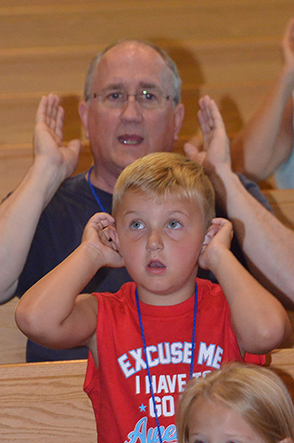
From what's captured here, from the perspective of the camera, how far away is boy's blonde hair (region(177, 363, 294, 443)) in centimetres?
75

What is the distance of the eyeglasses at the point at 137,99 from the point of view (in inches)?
57.2

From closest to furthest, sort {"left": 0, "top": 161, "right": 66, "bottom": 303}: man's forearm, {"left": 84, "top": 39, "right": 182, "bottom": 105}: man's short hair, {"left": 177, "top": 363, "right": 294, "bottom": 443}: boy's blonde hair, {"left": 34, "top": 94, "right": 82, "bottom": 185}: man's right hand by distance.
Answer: {"left": 177, "top": 363, "right": 294, "bottom": 443}: boy's blonde hair < {"left": 0, "top": 161, "right": 66, "bottom": 303}: man's forearm < {"left": 34, "top": 94, "right": 82, "bottom": 185}: man's right hand < {"left": 84, "top": 39, "right": 182, "bottom": 105}: man's short hair

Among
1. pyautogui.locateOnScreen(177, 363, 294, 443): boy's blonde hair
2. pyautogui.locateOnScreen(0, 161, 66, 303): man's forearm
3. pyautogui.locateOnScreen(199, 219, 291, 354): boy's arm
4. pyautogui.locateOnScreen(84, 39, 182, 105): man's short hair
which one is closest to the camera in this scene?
pyautogui.locateOnScreen(177, 363, 294, 443): boy's blonde hair

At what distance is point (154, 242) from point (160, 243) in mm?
13

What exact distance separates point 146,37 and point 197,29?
0.23 meters

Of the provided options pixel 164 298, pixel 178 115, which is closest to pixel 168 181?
pixel 164 298

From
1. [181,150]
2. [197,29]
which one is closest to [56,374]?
[181,150]

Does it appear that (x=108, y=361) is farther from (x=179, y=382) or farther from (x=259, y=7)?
(x=259, y=7)

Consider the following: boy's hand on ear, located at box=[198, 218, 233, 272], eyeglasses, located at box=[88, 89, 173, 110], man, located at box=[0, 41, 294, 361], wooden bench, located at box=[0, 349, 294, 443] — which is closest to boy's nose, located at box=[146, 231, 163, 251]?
boy's hand on ear, located at box=[198, 218, 233, 272]

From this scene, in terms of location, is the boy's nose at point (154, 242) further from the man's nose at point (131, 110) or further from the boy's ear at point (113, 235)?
the man's nose at point (131, 110)

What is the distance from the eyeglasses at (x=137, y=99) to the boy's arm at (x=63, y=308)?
0.57 metres

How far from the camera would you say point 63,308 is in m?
0.91

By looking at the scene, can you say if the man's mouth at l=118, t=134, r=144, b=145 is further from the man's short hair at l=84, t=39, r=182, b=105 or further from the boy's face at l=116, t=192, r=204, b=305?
the boy's face at l=116, t=192, r=204, b=305

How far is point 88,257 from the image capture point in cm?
98
